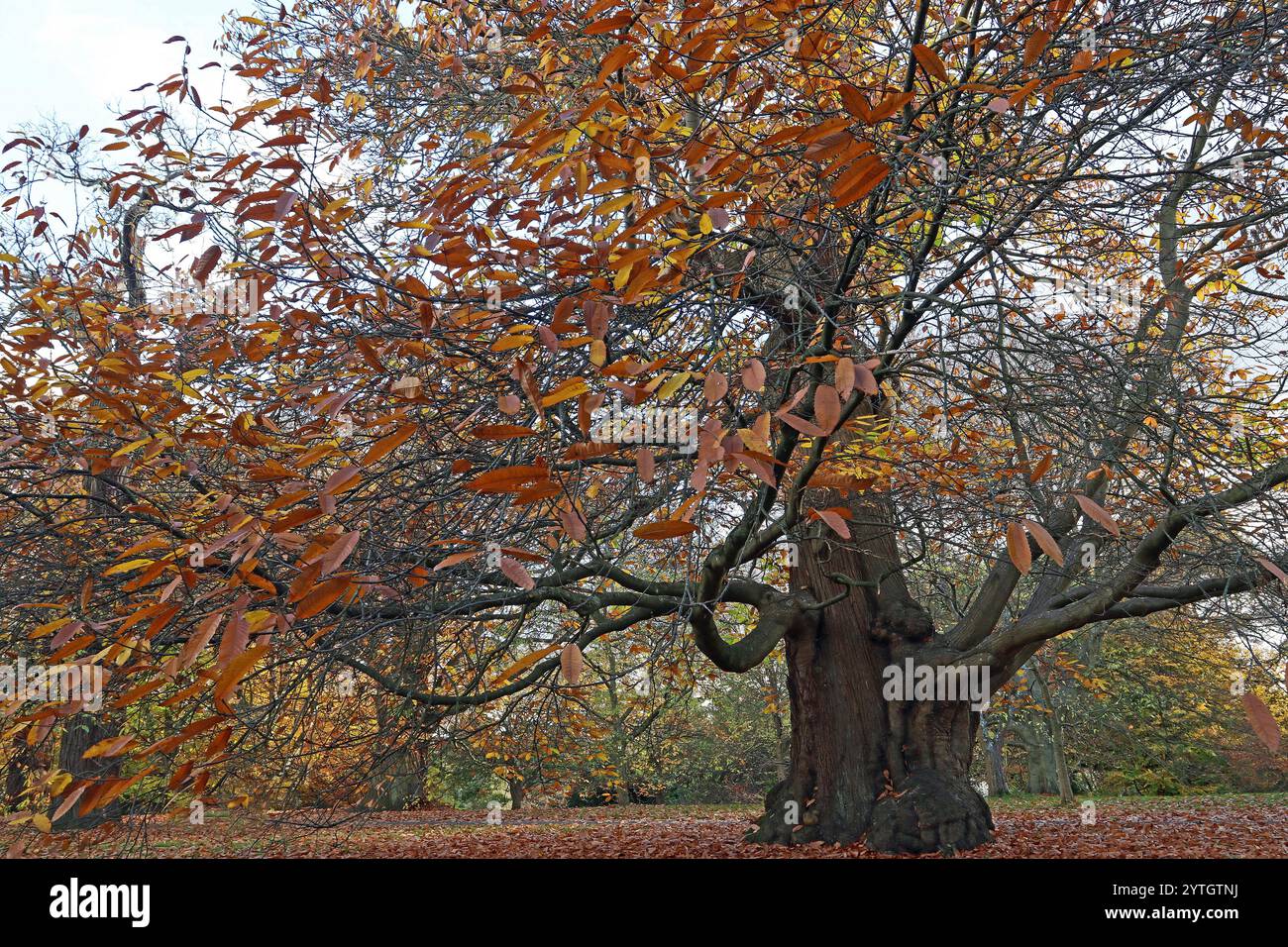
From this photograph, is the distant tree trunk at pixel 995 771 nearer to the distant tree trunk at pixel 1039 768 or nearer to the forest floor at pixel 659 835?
the distant tree trunk at pixel 1039 768

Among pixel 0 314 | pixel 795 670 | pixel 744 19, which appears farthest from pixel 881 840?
pixel 0 314

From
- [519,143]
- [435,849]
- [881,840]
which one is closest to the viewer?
[519,143]

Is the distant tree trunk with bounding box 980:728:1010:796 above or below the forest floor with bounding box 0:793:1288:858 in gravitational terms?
below

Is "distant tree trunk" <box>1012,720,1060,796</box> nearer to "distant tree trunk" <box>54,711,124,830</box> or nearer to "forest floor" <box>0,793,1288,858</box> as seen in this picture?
"forest floor" <box>0,793,1288,858</box>

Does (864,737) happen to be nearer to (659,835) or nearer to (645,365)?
(659,835)

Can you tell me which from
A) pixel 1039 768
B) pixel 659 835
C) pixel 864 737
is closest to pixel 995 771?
pixel 1039 768

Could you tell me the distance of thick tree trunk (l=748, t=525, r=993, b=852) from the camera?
6.88 meters

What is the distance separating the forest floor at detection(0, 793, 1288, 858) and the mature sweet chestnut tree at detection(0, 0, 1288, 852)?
750mm

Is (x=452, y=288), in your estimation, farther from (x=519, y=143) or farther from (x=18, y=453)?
(x=18, y=453)

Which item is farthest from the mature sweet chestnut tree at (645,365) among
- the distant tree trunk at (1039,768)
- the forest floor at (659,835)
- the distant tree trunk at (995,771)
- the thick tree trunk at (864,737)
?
the distant tree trunk at (1039,768)

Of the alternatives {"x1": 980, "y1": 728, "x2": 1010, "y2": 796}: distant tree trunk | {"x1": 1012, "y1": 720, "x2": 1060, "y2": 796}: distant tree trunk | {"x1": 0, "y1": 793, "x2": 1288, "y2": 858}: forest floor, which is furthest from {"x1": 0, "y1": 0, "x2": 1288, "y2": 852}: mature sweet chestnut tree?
{"x1": 1012, "y1": 720, "x2": 1060, "y2": 796}: distant tree trunk

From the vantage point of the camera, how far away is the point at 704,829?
1019cm

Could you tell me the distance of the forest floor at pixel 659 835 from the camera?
6492 mm
